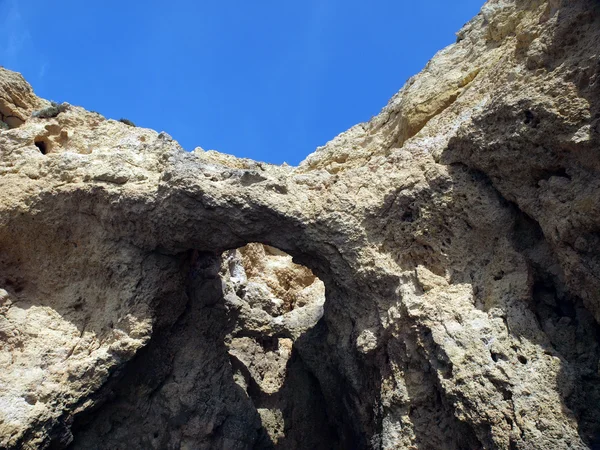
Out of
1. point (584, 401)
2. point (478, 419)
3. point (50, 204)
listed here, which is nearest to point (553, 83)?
point (584, 401)

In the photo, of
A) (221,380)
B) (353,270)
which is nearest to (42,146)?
(221,380)

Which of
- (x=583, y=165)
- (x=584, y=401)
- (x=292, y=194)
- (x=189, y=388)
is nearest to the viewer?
(x=584, y=401)

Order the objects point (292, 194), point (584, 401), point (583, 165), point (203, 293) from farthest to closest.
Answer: point (203, 293) → point (292, 194) → point (583, 165) → point (584, 401)

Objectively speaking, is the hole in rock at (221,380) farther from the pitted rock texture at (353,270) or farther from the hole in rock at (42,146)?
the hole in rock at (42,146)

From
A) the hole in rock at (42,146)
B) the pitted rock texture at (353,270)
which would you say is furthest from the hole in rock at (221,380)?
the hole in rock at (42,146)

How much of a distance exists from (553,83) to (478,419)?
4732 mm

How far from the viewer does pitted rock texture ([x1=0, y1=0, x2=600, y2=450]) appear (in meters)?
6.91

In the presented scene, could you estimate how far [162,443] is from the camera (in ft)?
31.3

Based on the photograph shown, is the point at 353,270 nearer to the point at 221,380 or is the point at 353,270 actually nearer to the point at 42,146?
the point at 221,380

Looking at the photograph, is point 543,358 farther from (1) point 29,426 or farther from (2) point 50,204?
(2) point 50,204

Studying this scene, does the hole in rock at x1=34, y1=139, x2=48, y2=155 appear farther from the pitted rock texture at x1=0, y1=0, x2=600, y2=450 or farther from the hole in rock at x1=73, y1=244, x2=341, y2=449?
the hole in rock at x1=73, y1=244, x2=341, y2=449

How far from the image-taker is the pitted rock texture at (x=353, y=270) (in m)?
6.91

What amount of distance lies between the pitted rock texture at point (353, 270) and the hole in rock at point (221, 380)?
1.9 inches

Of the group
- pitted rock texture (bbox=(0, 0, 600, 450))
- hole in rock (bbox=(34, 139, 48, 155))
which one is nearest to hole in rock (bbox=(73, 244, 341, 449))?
pitted rock texture (bbox=(0, 0, 600, 450))
